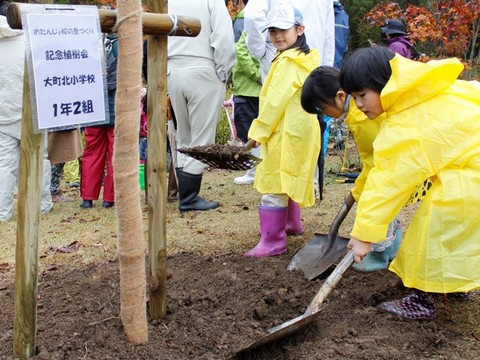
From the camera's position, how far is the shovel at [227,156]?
406cm

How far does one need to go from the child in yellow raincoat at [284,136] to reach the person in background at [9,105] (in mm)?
2334

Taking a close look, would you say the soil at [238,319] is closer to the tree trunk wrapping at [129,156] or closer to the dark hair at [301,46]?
the tree trunk wrapping at [129,156]

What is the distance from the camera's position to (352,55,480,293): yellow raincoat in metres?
2.95

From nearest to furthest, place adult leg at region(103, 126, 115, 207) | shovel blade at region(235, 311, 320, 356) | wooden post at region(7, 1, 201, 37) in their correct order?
wooden post at region(7, 1, 201, 37), shovel blade at region(235, 311, 320, 356), adult leg at region(103, 126, 115, 207)

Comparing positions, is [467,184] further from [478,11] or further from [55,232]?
[478,11]

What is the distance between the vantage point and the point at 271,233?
4.44 m

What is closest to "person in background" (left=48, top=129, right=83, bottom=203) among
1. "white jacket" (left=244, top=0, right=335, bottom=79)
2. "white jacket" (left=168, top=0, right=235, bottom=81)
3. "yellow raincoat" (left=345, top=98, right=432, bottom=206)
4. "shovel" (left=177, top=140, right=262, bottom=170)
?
"white jacket" (left=168, top=0, right=235, bottom=81)

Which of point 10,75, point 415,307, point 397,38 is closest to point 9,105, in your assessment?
point 10,75

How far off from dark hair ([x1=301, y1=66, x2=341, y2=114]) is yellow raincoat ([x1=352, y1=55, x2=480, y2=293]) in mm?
516

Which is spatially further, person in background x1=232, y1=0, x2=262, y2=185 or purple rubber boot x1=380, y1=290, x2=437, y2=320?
person in background x1=232, y1=0, x2=262, y2=185

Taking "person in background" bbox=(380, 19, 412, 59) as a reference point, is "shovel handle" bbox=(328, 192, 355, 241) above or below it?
below

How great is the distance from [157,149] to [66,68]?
2.19 ft

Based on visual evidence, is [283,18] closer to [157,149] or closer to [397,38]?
[157,149]

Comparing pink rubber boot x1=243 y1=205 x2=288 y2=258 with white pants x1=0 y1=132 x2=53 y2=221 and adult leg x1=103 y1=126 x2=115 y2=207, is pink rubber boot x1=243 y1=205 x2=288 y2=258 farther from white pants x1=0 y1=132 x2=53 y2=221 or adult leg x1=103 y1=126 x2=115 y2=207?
white pants x1=0 y1=132 x2=53 y2=221
